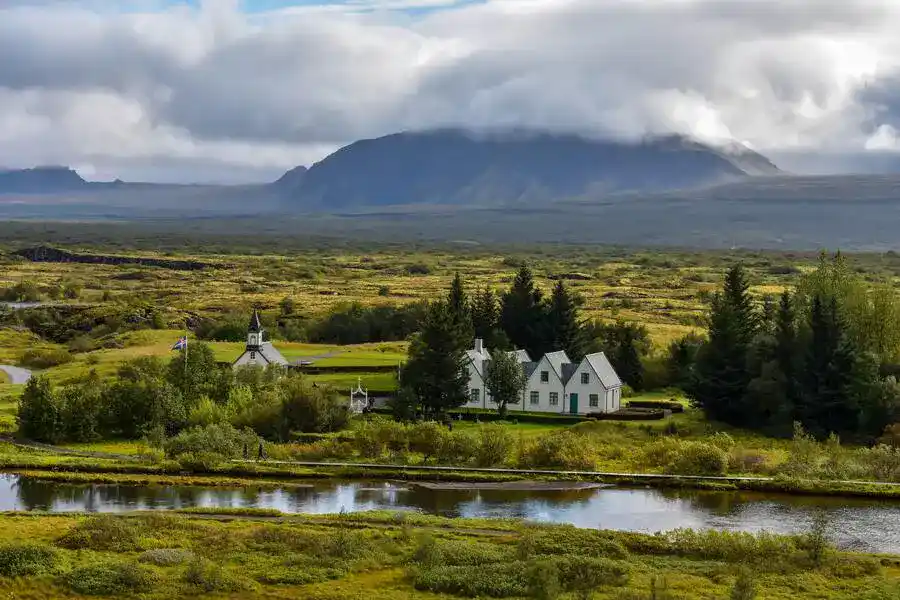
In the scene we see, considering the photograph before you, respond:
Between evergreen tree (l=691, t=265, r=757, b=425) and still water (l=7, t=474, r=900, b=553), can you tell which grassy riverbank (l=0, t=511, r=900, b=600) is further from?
evergreen tree (l=691, t=265, r=757, b=425)

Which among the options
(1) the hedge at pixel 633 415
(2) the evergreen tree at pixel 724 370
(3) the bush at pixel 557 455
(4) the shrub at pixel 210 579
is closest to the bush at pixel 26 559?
(4) the shrub at pixel 210 579

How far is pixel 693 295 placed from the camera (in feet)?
606

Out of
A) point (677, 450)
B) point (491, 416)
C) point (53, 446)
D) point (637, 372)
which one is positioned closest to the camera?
point (677, 450)

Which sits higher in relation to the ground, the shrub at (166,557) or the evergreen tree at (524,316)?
the evergreen tree at (524,316)

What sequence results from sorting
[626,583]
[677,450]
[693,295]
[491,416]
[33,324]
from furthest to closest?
[693,295] → [33,324] → [491,416] → [677,450] → [626,583]

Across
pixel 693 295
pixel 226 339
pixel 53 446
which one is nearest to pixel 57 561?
pixel 53 446

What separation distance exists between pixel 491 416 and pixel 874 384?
82.4 feet

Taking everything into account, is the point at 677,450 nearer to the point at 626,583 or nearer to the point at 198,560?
the point at 626,583

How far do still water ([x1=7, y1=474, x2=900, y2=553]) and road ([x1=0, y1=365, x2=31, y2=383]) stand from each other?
1696 inches

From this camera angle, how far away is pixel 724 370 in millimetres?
81250

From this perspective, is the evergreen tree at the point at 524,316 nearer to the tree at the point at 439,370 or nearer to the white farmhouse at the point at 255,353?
the tree at the point at 439,370

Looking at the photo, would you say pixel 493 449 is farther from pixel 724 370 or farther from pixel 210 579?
pixel 210 579

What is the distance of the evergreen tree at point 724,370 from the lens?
264 ft

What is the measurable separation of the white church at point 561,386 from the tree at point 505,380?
1.29 meters
